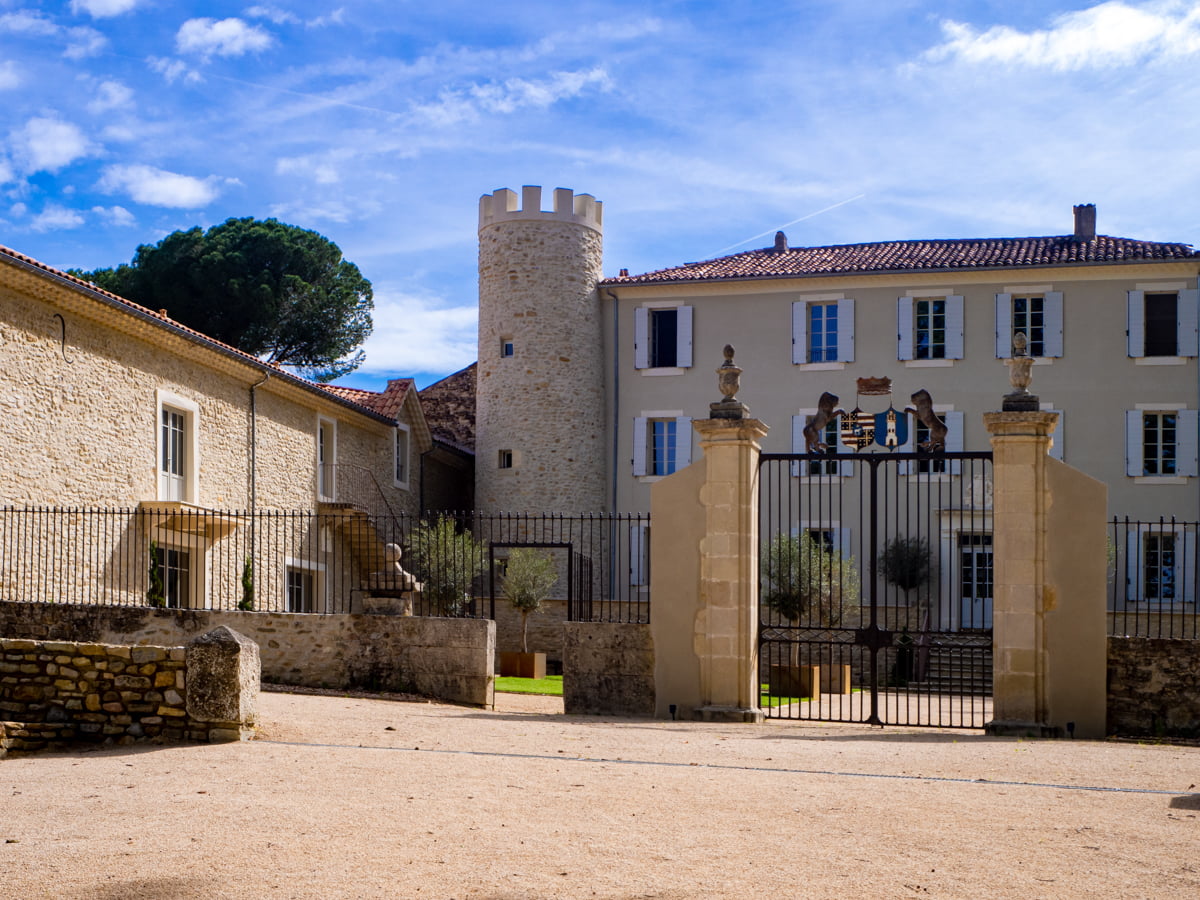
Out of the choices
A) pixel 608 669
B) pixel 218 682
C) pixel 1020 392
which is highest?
pixel 1020 392

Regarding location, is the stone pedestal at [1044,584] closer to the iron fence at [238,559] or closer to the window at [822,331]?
the iron fence at [238,559]

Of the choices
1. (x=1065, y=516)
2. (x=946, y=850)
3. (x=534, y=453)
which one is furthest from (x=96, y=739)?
(x=534, y=453)

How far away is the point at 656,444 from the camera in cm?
3027

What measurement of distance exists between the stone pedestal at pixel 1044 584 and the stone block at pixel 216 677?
266 inches

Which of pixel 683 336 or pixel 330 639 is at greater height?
pixel 683 336

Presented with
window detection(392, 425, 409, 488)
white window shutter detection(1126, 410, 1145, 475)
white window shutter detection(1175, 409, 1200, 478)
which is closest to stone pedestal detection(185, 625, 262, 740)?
window detection(392, 425, 409, 488)

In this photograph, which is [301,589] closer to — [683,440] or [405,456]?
[405,456]

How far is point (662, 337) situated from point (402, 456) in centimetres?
662

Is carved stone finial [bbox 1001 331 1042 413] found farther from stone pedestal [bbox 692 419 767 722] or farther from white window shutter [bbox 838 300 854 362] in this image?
A: white window shutter [bbox 838 300 854 362]

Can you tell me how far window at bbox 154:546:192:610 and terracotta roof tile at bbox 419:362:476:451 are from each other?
546 inches

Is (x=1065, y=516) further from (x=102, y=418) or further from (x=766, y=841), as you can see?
(x=102, y=418)

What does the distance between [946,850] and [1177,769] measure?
3.83 meters

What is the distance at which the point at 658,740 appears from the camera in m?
10.5

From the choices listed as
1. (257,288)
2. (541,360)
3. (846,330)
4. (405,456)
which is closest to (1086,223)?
(846,330)
